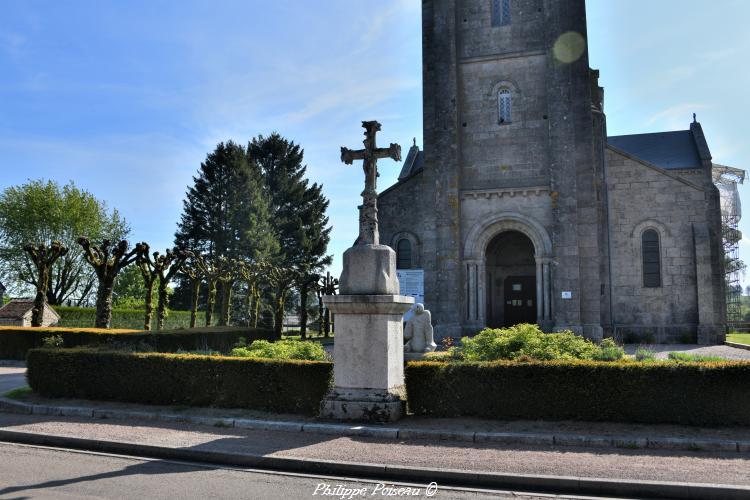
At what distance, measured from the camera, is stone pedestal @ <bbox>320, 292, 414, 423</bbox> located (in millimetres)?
9023

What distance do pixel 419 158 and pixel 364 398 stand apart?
37.0 metres

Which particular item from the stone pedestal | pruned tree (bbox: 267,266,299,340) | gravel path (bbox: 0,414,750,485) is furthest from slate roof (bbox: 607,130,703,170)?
gravel path (bbox: 0,414,750,485)

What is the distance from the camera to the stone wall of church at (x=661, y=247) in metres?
25.3

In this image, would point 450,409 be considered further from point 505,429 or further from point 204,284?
point 204,284

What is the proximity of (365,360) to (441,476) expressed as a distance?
289cm

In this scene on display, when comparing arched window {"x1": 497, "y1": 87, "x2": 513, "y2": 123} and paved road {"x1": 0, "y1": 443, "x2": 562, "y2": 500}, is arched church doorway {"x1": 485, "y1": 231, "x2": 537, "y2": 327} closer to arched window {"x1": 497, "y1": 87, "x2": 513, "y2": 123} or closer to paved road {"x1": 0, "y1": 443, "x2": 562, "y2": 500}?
arched window {"x1": 497, "y1": 87, "x2": 513, "y2": 123}

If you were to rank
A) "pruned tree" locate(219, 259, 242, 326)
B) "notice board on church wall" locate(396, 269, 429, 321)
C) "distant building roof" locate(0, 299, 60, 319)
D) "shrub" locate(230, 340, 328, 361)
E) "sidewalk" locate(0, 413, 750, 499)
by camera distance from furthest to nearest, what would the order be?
"distant building roof" locate(0, 299, 60, 319) → "pruned tree" locate(219, 259, 242, 326) → "notice board on church wall" locate(396, 269, 429, 321) → "shrub" locate(230, 340, 328, 361) → "sidewalk" locate(0, 413, 750, 499)

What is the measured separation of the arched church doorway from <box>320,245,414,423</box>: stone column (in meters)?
19.0

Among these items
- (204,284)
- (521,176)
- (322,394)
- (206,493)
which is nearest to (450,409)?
(322,394)

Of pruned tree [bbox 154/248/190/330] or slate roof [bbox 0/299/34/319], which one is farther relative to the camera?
slate roof [bbox 0/299/34/319]

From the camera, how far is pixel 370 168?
9961 mm

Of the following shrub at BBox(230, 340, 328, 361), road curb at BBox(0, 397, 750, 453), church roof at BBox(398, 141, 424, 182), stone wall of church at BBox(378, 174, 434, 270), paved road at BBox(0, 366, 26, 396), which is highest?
church roof at BBox(398, 141, 424, 182)

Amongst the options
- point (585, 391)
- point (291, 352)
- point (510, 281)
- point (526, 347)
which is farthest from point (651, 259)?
point (291, 352)

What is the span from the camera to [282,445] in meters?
7.89
